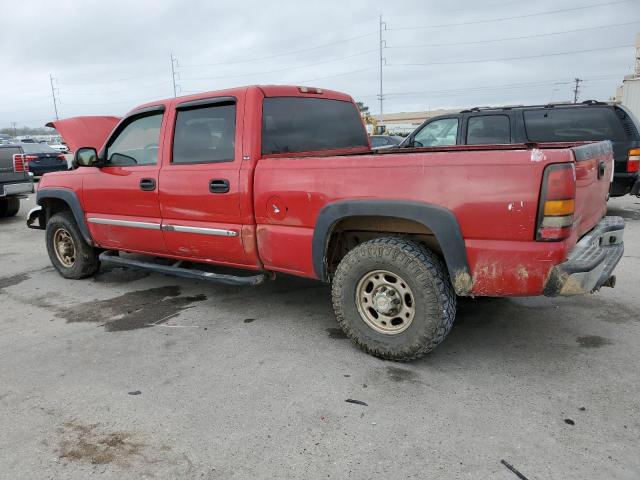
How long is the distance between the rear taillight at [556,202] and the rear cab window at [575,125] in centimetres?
522

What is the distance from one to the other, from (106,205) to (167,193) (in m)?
1.02

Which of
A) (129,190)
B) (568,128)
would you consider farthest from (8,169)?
(568,128)

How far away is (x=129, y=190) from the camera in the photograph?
4.63 meters

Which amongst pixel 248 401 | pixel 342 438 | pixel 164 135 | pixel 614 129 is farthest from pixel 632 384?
pixel 614 129

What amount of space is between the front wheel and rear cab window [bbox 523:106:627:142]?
5.23 meters

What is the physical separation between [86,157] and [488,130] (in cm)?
574

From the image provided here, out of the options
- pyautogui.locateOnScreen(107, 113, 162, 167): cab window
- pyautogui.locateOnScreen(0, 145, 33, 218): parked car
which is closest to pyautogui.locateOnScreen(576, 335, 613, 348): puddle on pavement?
pyautogui.locateOnScreen(107, 113, 162, 167): cab window

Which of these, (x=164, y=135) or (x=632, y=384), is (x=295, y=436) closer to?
(x=632, y=384)

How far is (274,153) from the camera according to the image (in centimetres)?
394

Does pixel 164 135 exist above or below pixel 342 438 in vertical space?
above

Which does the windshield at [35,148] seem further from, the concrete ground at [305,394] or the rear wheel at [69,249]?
the concrete ground at [305,394]

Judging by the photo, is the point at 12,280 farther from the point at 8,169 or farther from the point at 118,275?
the point at 8,169

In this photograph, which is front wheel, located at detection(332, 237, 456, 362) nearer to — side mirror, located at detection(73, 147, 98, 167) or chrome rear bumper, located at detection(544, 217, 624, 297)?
chrome rear bumper, located at detection(544, 217, 624, 297)

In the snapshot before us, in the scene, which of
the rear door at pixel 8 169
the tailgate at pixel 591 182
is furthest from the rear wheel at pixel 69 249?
the rear door at pixel 8 169
